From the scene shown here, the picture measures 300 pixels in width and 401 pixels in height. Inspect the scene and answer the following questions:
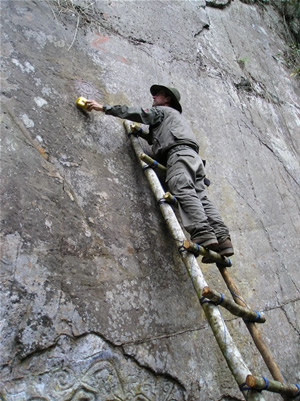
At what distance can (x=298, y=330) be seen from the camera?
2777 millimetres

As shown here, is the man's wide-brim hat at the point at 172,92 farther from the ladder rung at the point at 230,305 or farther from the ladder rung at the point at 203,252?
the ladder rung at the point at 230,305

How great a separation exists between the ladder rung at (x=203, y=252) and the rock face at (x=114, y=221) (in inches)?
10.6

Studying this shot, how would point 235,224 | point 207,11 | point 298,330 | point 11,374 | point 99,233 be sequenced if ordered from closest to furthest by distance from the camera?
point 11,374, point 99,233, point 298,330, point 235,224, point 207,11

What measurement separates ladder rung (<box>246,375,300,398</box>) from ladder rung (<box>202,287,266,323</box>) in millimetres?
378

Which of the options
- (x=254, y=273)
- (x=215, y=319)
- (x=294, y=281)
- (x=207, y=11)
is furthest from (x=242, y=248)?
(x=207, y=11)

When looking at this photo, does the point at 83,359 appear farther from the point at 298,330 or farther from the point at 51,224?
the point at 298,330

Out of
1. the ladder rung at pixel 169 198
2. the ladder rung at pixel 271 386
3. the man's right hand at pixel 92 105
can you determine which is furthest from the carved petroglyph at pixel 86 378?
the man's right hand at pixel 92 105

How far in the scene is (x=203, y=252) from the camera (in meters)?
2.17

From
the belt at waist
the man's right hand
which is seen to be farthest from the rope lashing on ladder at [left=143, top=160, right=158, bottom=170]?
the man's right hand

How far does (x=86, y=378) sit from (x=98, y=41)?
2.64 meters

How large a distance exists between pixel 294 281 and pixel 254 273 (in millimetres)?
462

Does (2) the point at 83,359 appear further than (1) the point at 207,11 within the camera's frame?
No

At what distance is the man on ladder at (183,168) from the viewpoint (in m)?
2.27

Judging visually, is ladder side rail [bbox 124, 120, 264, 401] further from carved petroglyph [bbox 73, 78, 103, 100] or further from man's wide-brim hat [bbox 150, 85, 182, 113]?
man's wide-brim hat [bbox 150, 85, 182, 113]
